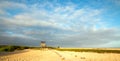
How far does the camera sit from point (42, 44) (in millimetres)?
89438

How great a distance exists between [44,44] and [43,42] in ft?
6.66

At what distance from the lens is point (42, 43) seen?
89562 millimetres

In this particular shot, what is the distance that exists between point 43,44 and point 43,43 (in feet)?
1.96

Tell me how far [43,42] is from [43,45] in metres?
2.13

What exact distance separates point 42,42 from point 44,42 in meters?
1.16

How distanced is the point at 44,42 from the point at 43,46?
101 inches

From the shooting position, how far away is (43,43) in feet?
295

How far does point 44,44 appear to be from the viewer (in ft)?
297

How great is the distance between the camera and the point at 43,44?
3543 inches

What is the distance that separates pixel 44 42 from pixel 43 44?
1.92 metres

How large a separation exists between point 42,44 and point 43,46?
131 cm

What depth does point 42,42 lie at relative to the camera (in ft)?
291

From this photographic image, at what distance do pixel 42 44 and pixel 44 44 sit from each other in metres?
1.43
